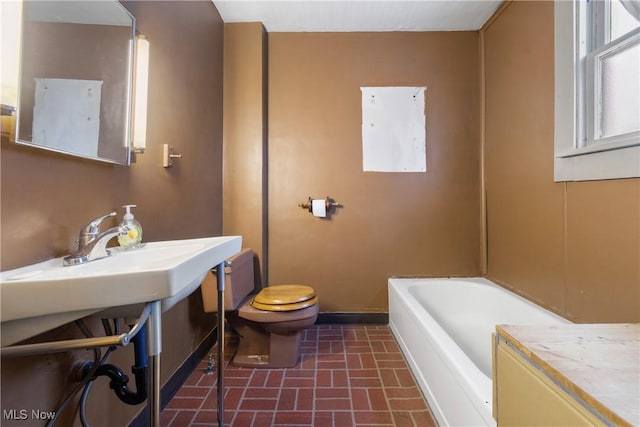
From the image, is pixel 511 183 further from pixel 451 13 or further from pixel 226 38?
pixel 226 38

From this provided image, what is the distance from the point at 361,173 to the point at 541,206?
1223mm

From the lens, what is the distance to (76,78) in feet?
3.03

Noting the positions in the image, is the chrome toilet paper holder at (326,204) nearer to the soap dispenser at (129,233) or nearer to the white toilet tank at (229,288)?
the white toilet tank at (229,288)

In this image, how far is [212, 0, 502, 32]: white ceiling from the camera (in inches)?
78.0

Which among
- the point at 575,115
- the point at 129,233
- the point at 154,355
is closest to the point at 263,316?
the point at 129,233

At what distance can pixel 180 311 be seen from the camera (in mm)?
1593

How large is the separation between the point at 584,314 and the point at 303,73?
2.41 m

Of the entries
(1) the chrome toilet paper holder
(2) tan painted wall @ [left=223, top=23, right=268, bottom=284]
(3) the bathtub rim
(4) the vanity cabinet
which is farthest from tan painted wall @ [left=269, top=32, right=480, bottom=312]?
(4) the vanity cabinet

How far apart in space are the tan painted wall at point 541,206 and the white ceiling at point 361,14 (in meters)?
0.24

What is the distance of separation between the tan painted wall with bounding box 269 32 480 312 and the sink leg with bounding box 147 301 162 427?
1.63 meters

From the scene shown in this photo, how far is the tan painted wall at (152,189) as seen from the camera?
2.51 ft

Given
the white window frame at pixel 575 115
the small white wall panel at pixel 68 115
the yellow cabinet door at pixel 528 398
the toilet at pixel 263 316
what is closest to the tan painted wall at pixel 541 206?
the white window frame at pixel 575 115

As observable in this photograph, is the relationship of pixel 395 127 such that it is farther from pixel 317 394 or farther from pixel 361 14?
pixel 317 394

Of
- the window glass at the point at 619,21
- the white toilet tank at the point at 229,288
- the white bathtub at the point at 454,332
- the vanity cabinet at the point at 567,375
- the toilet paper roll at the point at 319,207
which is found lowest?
the white bathtub at the point at 454,332
